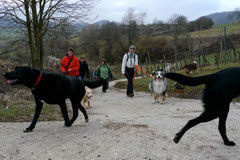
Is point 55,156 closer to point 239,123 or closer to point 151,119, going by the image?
point 151,119

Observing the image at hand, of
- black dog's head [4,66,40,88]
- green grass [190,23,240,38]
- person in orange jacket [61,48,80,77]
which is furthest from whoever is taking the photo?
green grass [190,23,240,38]

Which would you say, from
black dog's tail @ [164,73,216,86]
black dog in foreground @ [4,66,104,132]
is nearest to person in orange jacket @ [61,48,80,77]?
black dog in foreground @ [4,66,104,132]

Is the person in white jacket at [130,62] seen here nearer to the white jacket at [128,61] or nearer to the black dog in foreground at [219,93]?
the white jacket at [128,61]

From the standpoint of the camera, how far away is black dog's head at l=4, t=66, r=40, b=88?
4575mm

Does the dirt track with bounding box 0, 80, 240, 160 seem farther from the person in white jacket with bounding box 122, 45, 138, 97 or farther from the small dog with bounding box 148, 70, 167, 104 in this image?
the person in white jacket with bounding box 122, 45, 138, 97

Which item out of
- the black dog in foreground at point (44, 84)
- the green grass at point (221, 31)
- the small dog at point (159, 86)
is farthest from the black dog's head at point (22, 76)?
the green grass at point (221, 31)

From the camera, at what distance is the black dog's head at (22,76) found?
4.58 meters

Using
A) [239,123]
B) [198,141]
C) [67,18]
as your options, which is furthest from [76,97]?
[67,18]

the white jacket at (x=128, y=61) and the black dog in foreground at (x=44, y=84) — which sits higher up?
the white jacket at (x=128, y=61)

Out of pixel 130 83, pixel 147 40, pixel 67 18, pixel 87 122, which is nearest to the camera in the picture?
pixel 87 122

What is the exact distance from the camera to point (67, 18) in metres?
13.0

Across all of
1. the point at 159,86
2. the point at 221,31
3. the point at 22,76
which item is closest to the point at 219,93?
the point at 22,76

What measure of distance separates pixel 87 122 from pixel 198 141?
9.68 feet

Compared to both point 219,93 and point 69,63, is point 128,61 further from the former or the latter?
point 219,93
